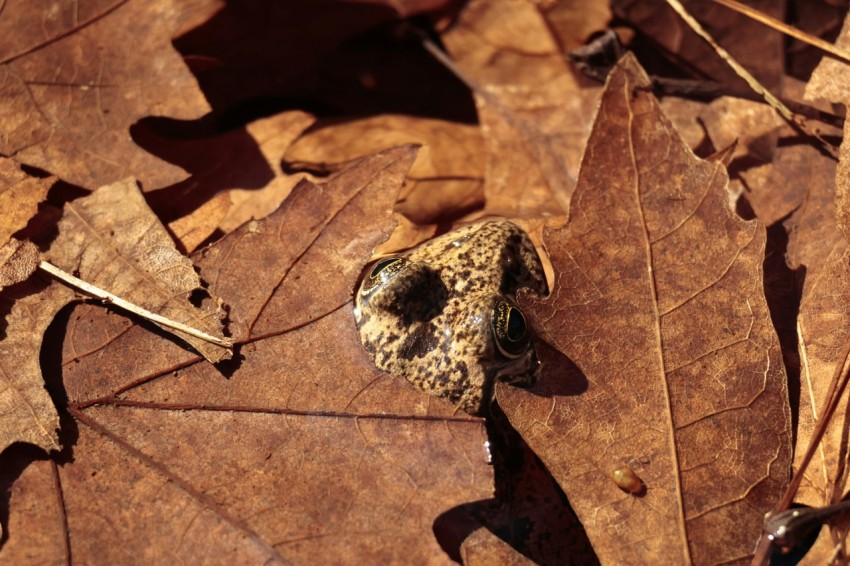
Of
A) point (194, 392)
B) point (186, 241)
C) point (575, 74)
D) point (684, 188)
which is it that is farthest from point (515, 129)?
point (194, 392)

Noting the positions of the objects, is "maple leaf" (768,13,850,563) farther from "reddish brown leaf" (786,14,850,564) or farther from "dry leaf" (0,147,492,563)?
"dry leaf" (0,147,492,563)

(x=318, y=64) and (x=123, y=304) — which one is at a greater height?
(x=318, y=64)

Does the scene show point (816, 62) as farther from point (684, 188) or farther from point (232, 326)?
point (232, 326)

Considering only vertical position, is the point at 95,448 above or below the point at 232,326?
below

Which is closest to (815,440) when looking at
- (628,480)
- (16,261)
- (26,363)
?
(628,480)

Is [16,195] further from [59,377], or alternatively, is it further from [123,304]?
[59,377]

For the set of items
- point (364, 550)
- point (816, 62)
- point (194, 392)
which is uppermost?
point (816, 62)

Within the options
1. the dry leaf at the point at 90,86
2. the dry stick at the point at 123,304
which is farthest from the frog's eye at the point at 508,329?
the dry leaf at the point at 90,86

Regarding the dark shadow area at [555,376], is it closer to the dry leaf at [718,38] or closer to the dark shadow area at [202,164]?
the dark shadow area at [202,164]
